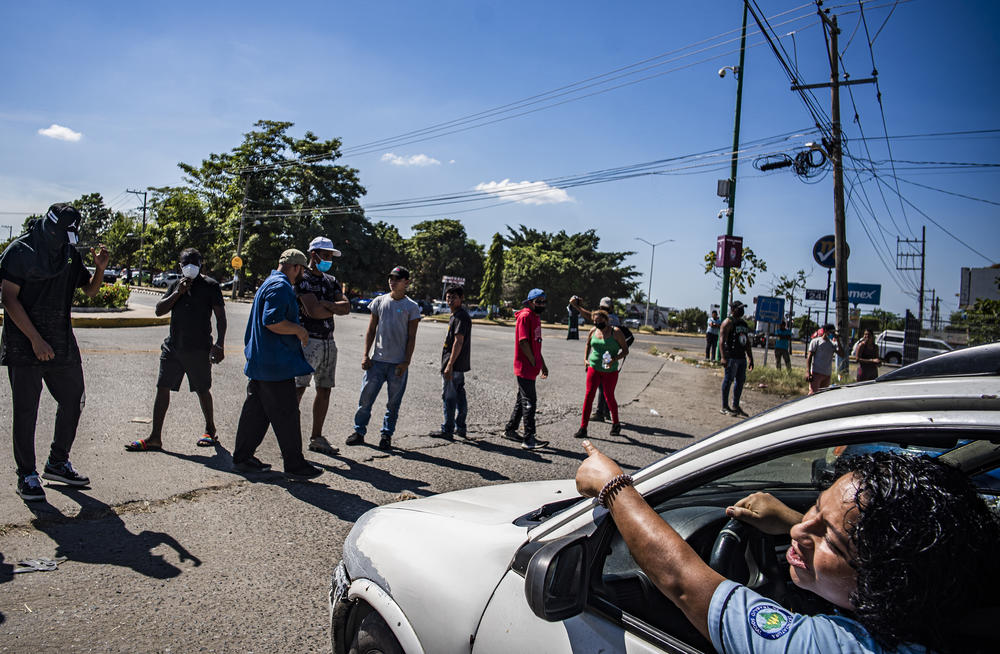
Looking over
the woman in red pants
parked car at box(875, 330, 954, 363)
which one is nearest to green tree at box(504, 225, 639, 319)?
parked car at box(875, 330, 954, 363)

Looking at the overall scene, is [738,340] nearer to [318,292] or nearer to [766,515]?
[318,292]

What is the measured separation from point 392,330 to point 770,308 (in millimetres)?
14226

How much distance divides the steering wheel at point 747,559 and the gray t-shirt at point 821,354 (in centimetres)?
1000

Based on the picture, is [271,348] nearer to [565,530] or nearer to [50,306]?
[50,306]

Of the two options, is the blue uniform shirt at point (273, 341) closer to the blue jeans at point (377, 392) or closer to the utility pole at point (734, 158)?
→ the blue jeans at point (377, 392)

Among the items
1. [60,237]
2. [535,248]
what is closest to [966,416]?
[60,237]

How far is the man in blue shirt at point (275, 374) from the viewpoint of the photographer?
496cm

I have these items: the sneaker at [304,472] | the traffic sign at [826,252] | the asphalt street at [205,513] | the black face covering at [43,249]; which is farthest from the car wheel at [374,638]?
the traffic sign at [826,252]

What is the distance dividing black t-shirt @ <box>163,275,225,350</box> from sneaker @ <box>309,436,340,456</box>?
1336 mm

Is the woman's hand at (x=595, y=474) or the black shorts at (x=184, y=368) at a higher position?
the woman's hand at (x=595, y=474)

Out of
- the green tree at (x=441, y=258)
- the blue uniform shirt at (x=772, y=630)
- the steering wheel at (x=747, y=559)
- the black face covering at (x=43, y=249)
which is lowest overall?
the steering wheel at (x=747, y=559)

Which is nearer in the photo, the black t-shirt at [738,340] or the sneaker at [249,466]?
the sneaker at [249,466]

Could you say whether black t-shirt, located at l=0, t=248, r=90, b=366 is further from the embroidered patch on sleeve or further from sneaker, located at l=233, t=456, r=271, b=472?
the embroidered patch on sleeve

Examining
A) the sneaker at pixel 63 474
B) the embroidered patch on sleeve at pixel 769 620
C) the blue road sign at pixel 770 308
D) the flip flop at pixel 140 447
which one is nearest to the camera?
the embroidered patch on sleeve at pixel 769 620
